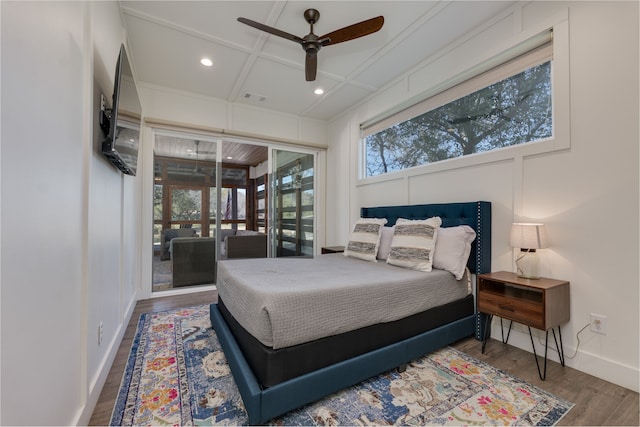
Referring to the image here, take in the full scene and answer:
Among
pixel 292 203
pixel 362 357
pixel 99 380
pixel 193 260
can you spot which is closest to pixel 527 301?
pixel 362 357

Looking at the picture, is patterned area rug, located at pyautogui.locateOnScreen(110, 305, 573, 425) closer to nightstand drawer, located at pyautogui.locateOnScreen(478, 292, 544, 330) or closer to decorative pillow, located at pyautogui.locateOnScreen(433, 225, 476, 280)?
nightstand drawer, located at pyautogui.locateOnScreen(478, 292, 544, 330)

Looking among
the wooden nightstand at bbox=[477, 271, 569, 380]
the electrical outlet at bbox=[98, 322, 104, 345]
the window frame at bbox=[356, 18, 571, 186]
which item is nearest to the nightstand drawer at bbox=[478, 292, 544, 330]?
the wooden nightstand at bbox=[477, 271, 569, 380]

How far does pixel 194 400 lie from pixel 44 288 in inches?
43.7

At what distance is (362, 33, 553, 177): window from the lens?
7.71 feet

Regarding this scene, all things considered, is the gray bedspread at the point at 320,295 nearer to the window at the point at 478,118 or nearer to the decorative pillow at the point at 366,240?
the decorative pillow at the point at 366,240

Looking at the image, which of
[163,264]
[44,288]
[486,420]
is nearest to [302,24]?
[44,288]

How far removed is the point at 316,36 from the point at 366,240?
2090 millimetres

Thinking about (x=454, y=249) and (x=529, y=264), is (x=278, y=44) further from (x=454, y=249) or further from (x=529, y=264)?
(x=529, y=264)

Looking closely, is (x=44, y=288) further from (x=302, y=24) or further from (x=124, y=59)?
(x=302, y=24)

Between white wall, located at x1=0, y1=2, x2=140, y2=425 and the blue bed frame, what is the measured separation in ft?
2.55

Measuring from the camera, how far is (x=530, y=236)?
6.83 feet

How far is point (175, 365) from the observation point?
6.73 feet

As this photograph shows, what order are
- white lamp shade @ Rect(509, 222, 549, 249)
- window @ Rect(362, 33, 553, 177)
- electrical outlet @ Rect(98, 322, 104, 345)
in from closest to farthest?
electrical outlet @ Rect(98, 322, 104, 345) < white lamp shade @ Rect(509, 222, 549, 249) < window @ Rect(362, 33, 553, 177)

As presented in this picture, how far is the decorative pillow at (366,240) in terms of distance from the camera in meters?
3.08
